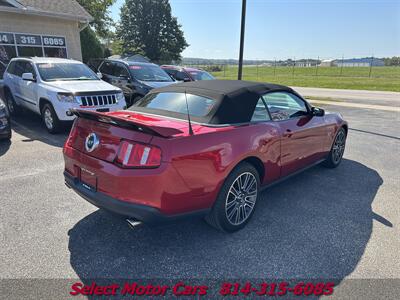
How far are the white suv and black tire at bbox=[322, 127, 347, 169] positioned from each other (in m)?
4.77

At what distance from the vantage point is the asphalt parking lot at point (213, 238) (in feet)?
8.78

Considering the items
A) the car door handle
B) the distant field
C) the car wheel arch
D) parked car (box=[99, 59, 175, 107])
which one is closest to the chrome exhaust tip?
the car wheel arch

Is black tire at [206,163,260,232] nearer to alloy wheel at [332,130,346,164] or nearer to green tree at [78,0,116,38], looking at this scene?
alloy wheel at [332,130,346,164]

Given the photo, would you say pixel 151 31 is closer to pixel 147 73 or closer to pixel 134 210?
pixel 147 73

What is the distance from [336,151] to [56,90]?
234 inches

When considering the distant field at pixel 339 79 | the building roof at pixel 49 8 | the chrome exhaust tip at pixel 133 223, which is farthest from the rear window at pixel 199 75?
the distant field at pixel 339 79

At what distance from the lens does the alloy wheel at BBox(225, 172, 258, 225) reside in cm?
317

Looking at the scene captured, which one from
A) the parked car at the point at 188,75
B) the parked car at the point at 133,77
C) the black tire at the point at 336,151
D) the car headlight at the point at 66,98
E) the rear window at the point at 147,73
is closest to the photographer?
the black tire at the point at 336,151

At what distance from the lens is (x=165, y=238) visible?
124 inches

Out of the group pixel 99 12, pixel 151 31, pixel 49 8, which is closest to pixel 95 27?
pixel 99 12

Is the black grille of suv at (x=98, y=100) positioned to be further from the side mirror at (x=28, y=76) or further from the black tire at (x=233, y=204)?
the black tire at (x=233, y=204)

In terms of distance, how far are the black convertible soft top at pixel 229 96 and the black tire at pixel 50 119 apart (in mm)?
4050

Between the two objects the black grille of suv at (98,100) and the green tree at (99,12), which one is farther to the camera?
the green tree at (99,12)

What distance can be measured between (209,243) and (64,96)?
17.4 ft
